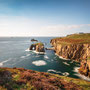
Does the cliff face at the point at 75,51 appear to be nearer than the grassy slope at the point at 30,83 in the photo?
No

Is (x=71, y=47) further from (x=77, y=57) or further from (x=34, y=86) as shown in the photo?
(x=34, y=86)

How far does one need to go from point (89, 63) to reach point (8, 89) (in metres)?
35.4

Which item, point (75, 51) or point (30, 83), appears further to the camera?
point (75, 51)

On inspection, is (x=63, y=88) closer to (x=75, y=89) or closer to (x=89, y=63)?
(x=75, y=89)

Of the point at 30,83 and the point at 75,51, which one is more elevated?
the point at 30,83

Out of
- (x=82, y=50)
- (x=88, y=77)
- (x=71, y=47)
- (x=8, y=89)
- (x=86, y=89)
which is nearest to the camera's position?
(x=8, y=89)

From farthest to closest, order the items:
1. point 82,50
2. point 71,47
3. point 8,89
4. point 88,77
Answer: point 71,47, point 82,50, point 88,77, point 8,89

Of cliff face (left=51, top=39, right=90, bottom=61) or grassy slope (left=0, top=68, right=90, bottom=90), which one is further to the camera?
cliff face (left=51, top=39, right=90, bottom=61)

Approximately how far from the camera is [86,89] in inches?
543

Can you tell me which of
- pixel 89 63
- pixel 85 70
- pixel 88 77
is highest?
pixel 89 63

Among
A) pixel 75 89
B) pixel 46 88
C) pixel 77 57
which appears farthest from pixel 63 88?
pixel 77 57

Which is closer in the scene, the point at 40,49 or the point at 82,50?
the point at 82,50

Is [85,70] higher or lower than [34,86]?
lower

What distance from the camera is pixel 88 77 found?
103 ft
